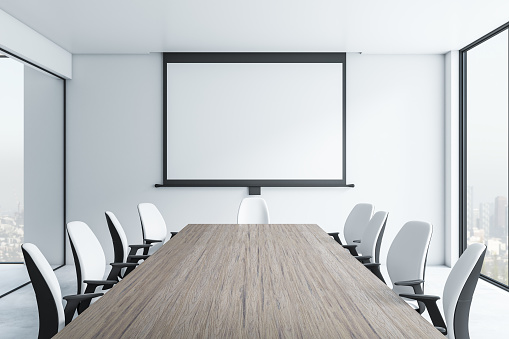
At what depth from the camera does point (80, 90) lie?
671 cm

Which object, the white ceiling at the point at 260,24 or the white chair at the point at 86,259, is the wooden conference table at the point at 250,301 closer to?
the white chair at the point at 86,259

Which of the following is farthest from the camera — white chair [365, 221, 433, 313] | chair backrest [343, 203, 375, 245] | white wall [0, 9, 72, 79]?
white wall [0, 9, 72, 79]

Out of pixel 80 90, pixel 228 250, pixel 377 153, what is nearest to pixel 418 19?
pixel 377 153

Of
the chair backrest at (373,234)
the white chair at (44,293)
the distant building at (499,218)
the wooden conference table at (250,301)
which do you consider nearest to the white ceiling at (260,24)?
the distant building at (499,218)

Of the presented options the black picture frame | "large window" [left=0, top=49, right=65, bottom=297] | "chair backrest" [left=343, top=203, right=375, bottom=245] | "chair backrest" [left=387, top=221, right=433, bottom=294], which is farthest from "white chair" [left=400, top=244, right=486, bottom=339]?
"large window" [left=0, top=49, right=65, bottom=297]

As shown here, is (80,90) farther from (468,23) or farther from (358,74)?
(468,23)

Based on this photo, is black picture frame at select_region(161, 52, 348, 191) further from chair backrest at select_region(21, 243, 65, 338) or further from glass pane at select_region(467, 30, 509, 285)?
chair backrest at select_region(21, 243, 65, 338)

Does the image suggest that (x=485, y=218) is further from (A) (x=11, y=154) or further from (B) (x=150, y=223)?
(A) (x=11, y=154)

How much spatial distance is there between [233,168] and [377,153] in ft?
7.20

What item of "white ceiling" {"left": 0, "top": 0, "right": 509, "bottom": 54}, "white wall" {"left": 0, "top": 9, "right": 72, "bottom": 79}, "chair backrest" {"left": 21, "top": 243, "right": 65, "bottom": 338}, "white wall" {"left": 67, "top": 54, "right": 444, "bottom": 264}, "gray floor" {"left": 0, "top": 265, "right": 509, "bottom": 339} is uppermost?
"white ceiling" {"left": 0, "top": 0, "right": 509, "bottom": 54}

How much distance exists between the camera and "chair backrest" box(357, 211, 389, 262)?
12.6 feet

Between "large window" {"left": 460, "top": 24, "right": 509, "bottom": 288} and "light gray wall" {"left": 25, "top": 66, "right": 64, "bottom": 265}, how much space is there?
235 inches

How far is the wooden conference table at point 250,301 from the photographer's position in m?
1.65

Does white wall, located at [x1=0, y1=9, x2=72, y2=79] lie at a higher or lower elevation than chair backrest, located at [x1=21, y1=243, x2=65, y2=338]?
higher
